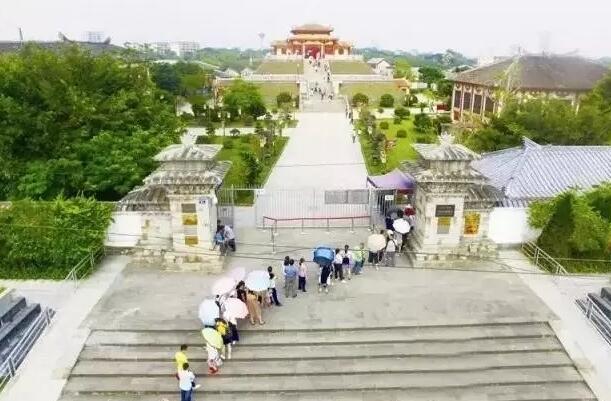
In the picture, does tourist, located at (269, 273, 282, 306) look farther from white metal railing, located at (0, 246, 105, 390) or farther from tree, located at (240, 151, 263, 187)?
tree, located at (240, 151, 263, 187)

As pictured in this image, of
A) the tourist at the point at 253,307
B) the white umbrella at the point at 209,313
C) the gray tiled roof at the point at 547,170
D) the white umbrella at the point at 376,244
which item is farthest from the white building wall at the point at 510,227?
the white umbrella at the point at 209,313

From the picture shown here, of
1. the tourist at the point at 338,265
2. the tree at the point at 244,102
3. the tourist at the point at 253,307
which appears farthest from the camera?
the tree at the point at 244,102

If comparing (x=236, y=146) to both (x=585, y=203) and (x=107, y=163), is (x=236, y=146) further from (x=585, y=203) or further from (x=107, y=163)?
(x=585, y=203)

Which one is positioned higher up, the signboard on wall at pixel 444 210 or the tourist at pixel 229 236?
the signboard on wall at pixel 444 210

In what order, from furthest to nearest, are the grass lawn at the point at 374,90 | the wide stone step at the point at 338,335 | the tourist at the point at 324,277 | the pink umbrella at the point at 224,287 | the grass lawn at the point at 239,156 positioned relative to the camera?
the grass lawn at the point at 374,90, the grass lawn at the point at 239,156, the tourist at the point at 324,277, the wide stone step at the point at 338,335, the pink umbrella at the point at 224,287

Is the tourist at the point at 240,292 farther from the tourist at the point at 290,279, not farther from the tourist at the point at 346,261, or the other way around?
the tourist at the point at 346,261

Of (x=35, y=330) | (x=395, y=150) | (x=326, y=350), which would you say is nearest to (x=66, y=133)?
(x=35, y=330)

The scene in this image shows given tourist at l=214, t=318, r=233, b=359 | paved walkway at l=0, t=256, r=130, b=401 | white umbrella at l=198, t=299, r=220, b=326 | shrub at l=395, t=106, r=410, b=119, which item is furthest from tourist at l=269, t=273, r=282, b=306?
shrub at l=395, t=106, r=410, b=119

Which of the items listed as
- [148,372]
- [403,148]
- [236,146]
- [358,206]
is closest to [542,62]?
[403,148]
